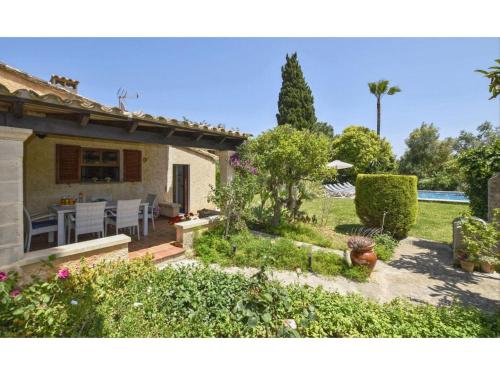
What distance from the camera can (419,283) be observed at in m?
5.91

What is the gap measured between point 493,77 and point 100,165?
1248 cm

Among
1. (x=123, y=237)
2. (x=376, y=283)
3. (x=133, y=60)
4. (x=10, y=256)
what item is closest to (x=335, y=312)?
(x=376, y=283)

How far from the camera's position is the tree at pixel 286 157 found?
8523mm

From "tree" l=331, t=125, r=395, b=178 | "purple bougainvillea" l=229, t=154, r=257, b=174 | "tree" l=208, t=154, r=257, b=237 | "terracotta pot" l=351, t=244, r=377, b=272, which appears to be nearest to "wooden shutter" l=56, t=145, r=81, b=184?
"tree" l=208, t=154, r=257, b=237

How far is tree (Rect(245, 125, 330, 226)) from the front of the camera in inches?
336

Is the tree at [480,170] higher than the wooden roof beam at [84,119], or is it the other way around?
the wooden roof beam at [84,119]

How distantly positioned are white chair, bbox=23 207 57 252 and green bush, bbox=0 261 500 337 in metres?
2.48

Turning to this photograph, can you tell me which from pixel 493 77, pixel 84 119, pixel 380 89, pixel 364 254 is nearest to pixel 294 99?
pixel 380 89

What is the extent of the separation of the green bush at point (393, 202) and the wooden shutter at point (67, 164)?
11660mm

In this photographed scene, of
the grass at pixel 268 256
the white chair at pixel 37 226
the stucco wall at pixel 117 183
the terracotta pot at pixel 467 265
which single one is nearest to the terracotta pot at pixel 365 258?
the grass at pixel 268 256

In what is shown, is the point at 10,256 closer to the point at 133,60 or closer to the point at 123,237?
the point at 123,237

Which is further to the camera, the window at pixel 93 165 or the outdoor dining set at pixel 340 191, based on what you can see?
the outdoor dining set at pixel 340 191

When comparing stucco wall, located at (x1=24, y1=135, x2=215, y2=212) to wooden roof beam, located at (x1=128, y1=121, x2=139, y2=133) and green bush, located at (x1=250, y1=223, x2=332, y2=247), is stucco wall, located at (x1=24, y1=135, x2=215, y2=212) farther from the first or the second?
green bush, located at (x1=250, y1=223, x2=332, y2=247)

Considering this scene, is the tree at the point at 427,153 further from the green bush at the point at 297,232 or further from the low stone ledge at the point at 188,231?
the low stone ledge at the point at 188,231
